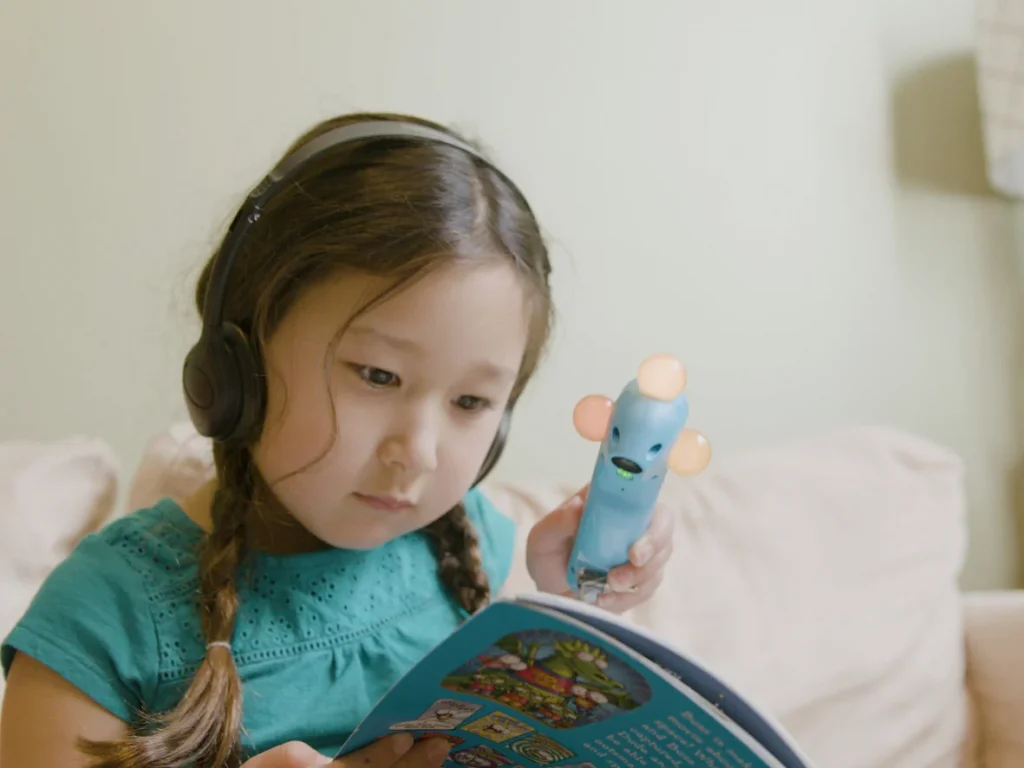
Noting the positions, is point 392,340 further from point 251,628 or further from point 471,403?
point 251,628

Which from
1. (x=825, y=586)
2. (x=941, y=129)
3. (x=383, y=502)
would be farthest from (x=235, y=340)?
(x=941, y=129)

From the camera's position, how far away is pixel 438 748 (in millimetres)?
538

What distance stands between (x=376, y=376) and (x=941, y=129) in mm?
1068

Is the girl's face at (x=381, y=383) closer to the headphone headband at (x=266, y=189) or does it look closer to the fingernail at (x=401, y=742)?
the headphone headband at (x=266, y=189)

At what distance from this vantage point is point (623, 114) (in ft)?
3.84

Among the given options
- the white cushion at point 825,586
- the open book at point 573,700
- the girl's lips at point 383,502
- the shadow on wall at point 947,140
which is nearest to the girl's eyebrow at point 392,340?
the girl's lips at point 383,502

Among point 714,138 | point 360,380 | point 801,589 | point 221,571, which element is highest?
point 714,138

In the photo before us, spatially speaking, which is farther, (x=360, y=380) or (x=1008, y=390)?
(x=1008, y=390)

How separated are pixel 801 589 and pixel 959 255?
2.10 ft

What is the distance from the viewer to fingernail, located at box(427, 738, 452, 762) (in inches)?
21.1

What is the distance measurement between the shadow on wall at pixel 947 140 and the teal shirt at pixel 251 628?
967mm

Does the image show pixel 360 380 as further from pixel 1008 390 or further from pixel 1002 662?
pixel 1008 390

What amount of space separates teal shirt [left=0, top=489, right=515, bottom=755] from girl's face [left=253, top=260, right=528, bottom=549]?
0.09 metres

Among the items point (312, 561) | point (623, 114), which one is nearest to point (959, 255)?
point (623, 114)
